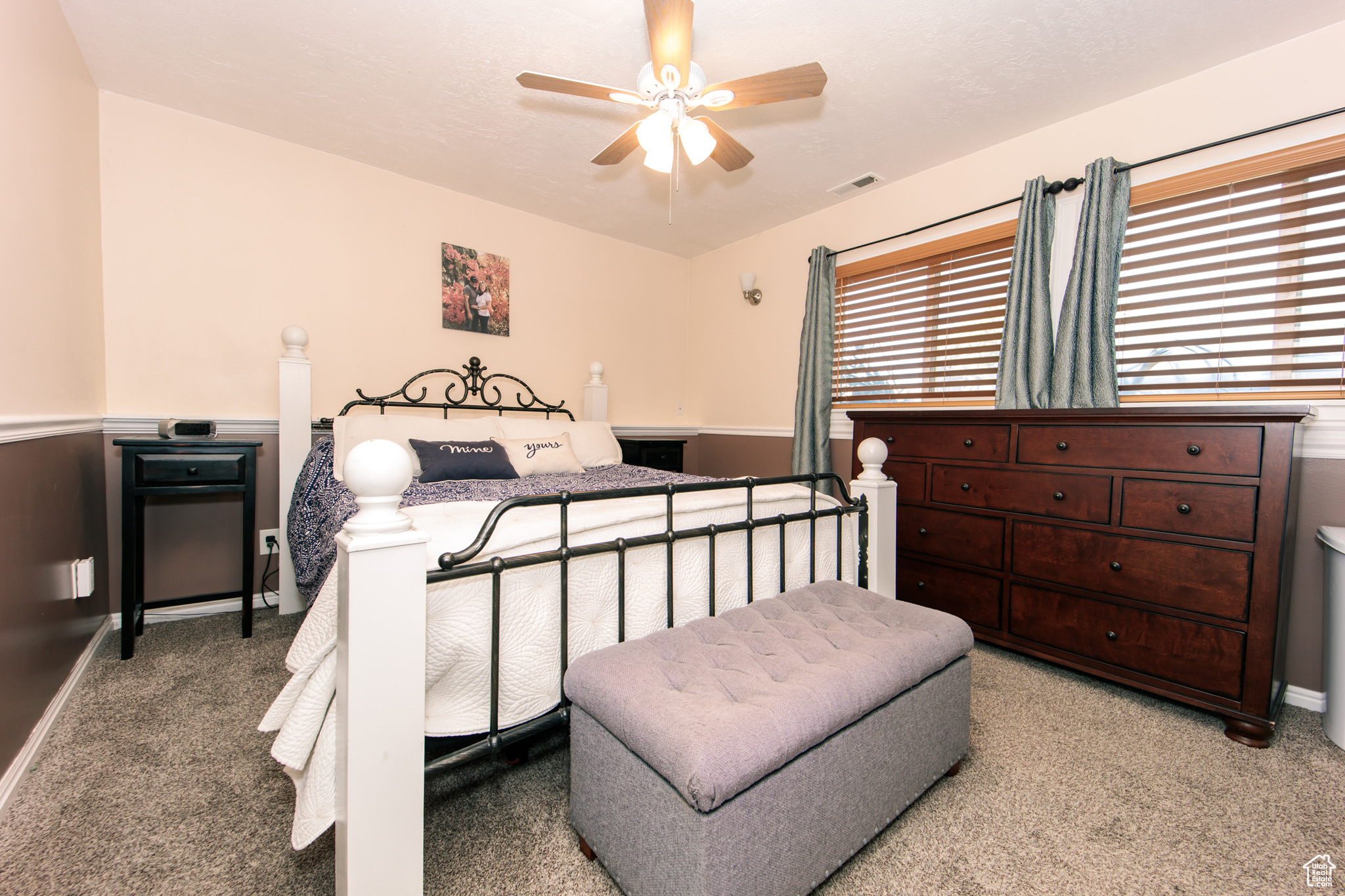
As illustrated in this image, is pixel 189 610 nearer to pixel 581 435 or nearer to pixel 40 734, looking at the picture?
pixel 40 734

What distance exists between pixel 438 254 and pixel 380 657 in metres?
2.94

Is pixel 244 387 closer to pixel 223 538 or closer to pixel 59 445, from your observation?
pixel 223 538

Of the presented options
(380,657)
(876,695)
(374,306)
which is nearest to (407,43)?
(374,306)

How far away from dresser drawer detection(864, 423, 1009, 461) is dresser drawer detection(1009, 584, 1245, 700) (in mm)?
577

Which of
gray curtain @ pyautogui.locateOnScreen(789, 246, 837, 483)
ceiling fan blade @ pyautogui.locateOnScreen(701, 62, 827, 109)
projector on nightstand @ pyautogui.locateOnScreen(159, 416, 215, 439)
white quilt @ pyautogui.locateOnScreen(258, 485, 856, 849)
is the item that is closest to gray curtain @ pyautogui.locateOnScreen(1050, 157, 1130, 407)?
gray curtain @ pyautogui.locateOnScreen(789, 246, 837, 483)

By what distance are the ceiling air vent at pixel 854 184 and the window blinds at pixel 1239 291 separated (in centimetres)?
125

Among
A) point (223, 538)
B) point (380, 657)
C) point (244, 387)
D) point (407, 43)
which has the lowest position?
point (223, 538)

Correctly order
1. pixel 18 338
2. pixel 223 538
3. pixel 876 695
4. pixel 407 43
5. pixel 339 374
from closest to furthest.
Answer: pixel 876 695, pixel 18 338, pixel 407 43, pixel 223 538, pixel 339 374

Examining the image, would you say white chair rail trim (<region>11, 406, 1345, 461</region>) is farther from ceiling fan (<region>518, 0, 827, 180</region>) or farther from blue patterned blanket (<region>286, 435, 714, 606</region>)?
ceiling fan (<region>518, 0, 827, 180</region>)

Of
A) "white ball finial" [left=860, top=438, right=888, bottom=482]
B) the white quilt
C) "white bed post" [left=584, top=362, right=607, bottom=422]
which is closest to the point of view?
the white quilt

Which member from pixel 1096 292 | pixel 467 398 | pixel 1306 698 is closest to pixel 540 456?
pixel 467 398

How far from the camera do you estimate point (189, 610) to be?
2570 mm

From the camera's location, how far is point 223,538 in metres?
2.65

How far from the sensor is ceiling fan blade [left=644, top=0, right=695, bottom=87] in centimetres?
149
